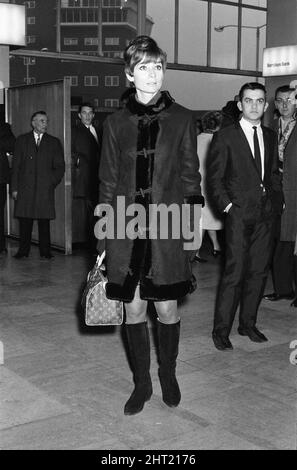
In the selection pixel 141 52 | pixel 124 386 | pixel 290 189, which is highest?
pixel 141 52

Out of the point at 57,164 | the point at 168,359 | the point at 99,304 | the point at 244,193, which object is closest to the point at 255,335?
the point at 244,193

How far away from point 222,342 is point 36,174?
166 inches

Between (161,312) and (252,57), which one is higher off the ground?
(252,57)

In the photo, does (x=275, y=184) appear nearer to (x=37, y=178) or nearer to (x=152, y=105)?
(x=152, y=105)

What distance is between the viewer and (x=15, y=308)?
570 cm

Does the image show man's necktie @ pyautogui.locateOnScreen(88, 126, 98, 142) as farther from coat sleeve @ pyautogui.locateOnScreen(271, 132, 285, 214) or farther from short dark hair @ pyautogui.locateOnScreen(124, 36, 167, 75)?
short dark hair @ pyautogui.locateOnScreen(124, 36, 167, 75)

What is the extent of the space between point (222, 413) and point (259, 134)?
1962 millimetres

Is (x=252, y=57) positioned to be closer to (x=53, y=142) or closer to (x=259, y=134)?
(x=53, y=142)

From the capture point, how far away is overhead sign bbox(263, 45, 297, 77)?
12375 millimetres

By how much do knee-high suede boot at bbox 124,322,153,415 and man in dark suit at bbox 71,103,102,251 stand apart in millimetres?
5052

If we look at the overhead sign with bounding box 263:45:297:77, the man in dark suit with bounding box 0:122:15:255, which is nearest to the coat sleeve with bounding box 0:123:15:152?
the man in dark suit with bounding box 0:122:15:255

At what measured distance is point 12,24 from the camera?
9203 millimetres

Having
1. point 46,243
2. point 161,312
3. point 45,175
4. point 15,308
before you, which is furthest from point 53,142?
point 161,312

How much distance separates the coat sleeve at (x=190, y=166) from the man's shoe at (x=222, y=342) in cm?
163
